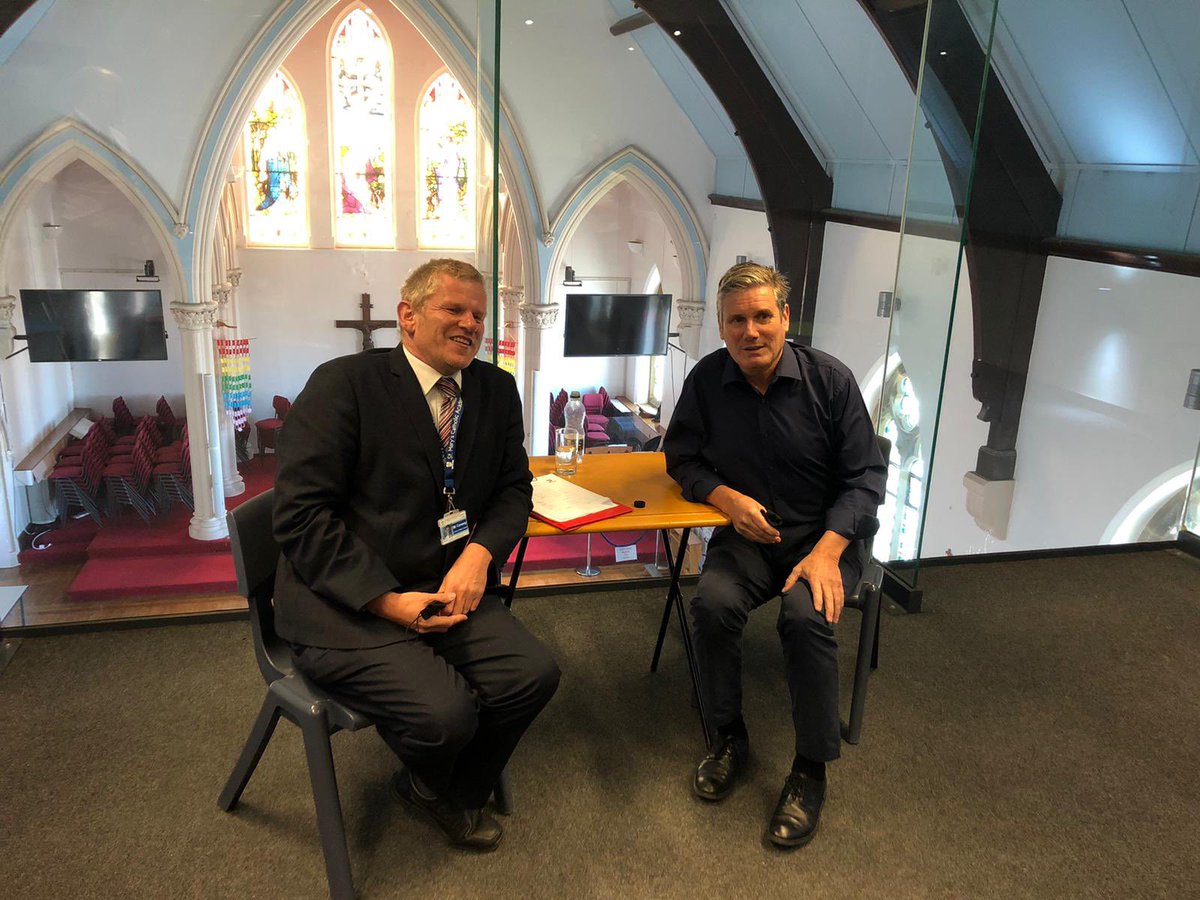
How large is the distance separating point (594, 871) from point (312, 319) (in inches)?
365

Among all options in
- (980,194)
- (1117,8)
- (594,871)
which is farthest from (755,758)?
(980,194)

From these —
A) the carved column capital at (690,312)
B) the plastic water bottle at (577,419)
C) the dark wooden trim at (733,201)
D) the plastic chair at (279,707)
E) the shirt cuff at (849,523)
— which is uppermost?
the dark wooden trim at (733,201)

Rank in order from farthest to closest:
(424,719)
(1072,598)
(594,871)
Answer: (1072,598) < (594,871) < (424,719)

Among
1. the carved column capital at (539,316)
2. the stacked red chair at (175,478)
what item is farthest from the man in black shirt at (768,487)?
the stacked red chair at (175,478)

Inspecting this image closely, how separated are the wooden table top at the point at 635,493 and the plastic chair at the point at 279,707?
1.99ft

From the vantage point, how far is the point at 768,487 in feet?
7.82

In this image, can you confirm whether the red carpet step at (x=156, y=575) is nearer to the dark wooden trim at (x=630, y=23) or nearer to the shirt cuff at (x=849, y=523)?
the dark wooden trim at (x=630, y=23)

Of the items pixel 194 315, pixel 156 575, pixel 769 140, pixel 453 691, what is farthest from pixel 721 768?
pixel 156 575

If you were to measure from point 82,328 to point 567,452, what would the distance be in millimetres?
3687

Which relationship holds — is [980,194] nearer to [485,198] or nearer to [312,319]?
[485,198]

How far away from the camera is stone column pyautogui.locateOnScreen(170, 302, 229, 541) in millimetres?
8945

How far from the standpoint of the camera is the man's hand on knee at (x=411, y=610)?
5.99ft

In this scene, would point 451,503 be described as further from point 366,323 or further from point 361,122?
point 361,122

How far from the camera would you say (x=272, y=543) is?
1.97 meters
